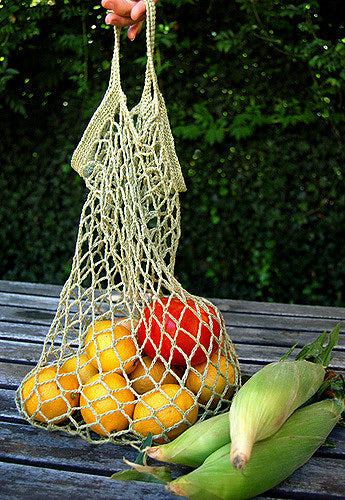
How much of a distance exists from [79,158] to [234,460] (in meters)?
0.65

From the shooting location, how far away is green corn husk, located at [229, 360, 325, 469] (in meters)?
0.56

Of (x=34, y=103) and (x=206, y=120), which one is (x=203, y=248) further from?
(x=34, y=103)

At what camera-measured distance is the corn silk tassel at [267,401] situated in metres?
0.56

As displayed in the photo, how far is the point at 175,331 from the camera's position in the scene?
823 millimetres

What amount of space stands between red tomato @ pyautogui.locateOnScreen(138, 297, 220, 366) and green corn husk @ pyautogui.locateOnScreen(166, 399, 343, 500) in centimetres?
19

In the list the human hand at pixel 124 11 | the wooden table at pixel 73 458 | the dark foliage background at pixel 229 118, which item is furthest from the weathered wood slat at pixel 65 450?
the dark foliage background at pixel 229 118

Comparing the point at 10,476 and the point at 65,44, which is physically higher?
the point at 65,44

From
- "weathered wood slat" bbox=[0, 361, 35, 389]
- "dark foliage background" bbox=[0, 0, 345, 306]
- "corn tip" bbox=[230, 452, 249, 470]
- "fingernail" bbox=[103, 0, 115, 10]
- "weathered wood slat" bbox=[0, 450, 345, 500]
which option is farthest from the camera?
"dark foliage background" bbox=[0, 0, 345, 306]

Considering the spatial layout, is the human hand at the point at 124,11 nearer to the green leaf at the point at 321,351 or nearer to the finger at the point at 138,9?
the finger at the point at 138,9

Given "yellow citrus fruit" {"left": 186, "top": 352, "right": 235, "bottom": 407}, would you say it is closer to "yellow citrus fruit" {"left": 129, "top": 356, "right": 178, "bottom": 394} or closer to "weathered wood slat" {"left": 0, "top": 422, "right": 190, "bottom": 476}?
"yellow citrus fruit" {"left": 129, "top": 356, "right": 178, "bottom": 394}

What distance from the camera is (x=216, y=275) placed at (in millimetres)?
2742

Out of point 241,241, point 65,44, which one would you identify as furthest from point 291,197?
point 65,44

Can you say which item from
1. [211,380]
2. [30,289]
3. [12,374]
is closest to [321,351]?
[211,380]

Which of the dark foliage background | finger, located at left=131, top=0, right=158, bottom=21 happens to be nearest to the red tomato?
finger, located at left=131, top=0, right=158, bottom=21
